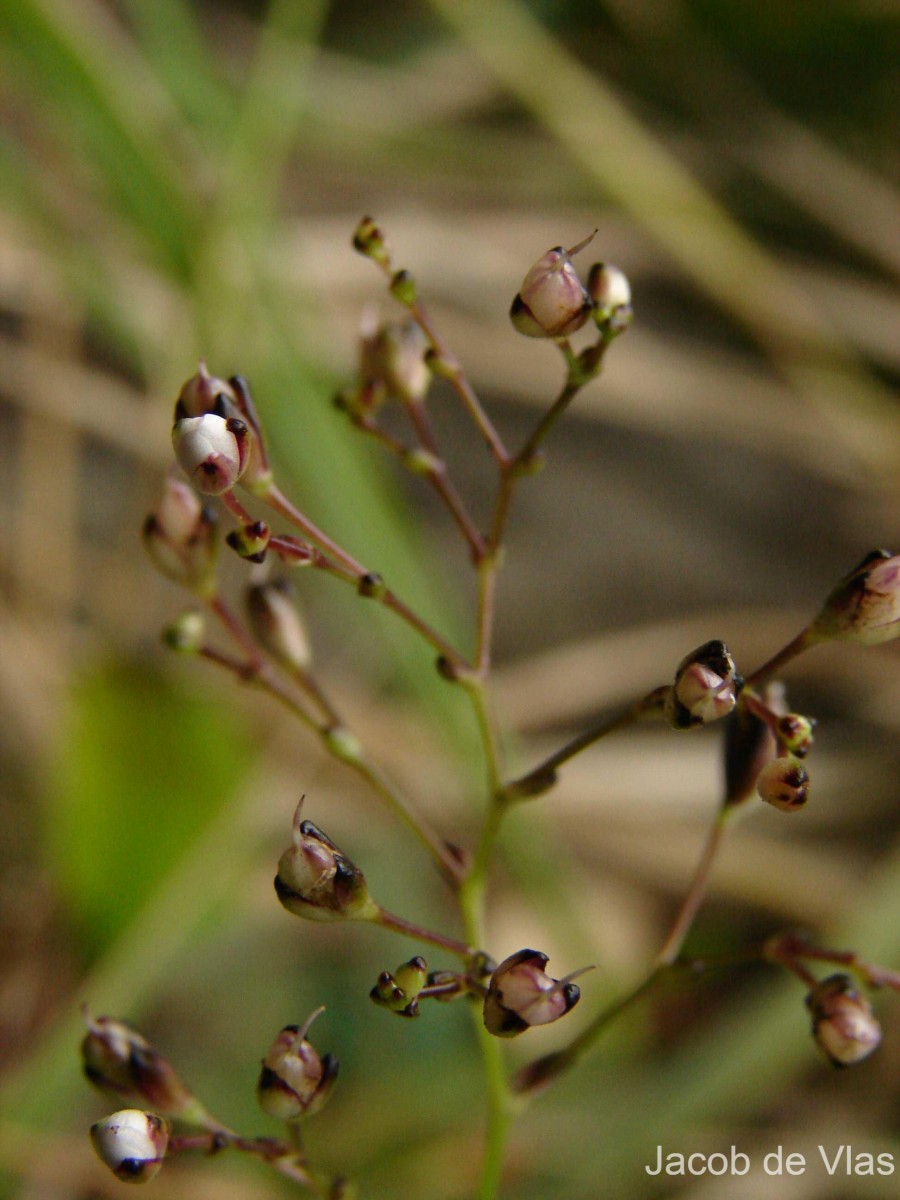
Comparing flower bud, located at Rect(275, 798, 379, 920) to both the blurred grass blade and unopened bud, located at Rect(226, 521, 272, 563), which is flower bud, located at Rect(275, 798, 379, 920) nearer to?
unopened bud, located at Rect(226, 521, 272, 563)

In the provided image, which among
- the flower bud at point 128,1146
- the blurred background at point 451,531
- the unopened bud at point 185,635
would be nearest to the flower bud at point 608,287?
the unopened bud at point 185,635

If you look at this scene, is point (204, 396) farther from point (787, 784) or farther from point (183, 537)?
point (787, 784)

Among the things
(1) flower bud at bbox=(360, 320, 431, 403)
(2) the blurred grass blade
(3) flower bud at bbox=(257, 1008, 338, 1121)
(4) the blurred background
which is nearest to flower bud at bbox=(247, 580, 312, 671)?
(1) flower bud at bbox=(360, 320, 431, 403)

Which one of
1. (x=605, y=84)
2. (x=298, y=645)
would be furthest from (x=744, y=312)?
(x=298, y=645)

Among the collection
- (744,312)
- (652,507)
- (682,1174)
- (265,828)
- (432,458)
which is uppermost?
(744,312)

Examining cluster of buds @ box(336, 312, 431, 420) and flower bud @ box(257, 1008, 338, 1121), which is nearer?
flower bud @ box(257, 1008, 338, 1121)

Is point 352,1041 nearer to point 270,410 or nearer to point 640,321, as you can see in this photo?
point 270,410

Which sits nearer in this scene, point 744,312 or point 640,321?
point 744,312
